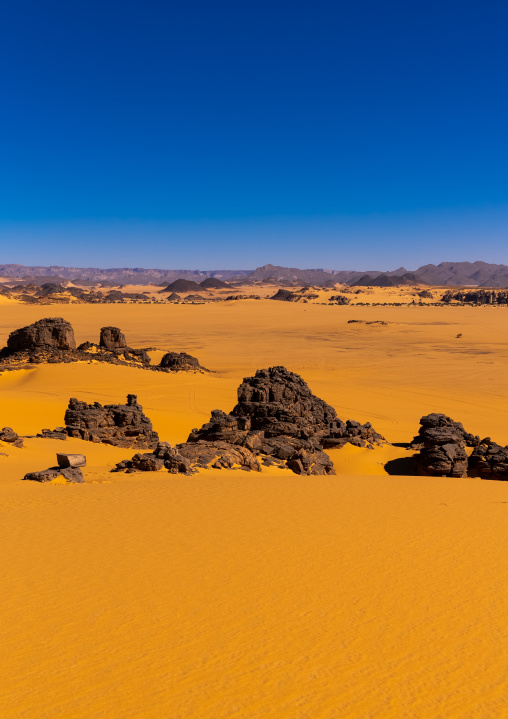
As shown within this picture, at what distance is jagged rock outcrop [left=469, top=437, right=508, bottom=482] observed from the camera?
539 inches

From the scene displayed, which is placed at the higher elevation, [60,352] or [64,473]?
[60,352]

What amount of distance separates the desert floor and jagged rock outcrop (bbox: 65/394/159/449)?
5.44 ft

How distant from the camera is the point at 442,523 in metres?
7.65

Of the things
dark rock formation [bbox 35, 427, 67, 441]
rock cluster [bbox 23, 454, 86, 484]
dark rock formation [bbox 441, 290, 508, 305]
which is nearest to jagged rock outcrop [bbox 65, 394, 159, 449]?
dark rock formation [bbox 35, 427, 67, 441]

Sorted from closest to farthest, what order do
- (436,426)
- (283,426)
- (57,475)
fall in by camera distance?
1. (57,475)
2. (283,426)
3. (436,426)

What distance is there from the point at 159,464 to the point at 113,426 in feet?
16.5

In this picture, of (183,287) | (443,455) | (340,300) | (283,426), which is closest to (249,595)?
(443,455)

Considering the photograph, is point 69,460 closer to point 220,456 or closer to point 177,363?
point 220,456

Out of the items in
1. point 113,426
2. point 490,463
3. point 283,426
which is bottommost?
point 490,463

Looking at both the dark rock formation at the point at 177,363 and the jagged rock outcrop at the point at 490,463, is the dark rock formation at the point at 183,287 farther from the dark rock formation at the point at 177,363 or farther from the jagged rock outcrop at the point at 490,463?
the jagged rock outcrop at the point at 490,463

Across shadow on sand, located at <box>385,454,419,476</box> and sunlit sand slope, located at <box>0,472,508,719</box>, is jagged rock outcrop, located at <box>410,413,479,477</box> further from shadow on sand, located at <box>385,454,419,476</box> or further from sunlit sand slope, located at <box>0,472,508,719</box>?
sunlit sand slope, located at <box>0,472,508,719</box>

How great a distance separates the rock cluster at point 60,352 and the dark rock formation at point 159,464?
18.8 m

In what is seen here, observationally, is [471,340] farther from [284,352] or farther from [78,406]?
[78,406]

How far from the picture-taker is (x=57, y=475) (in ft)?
34.9
